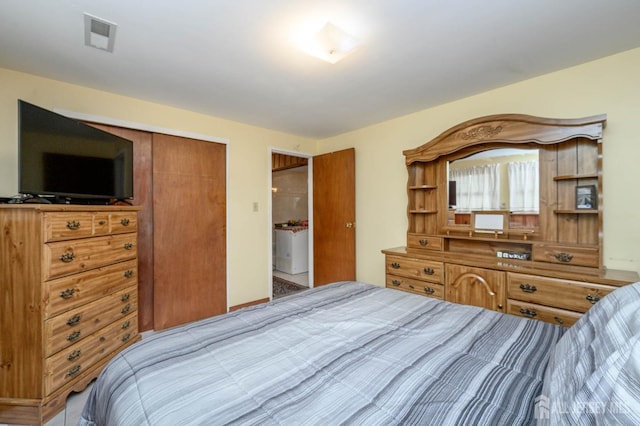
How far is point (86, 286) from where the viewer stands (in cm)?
181

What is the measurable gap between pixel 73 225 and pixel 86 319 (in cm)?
65

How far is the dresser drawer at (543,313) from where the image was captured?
1.76m

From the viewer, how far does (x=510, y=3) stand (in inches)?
56.4

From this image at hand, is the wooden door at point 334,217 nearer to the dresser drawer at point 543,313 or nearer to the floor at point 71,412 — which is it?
the dresser drawer at point 543,313

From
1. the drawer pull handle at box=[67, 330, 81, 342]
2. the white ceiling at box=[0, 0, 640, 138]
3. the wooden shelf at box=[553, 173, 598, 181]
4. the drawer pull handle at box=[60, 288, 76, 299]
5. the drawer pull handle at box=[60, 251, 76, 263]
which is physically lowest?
the drawer pull handle at box=[67, 330, 81, 342]

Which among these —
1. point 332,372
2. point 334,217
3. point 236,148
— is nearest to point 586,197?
point 332,372

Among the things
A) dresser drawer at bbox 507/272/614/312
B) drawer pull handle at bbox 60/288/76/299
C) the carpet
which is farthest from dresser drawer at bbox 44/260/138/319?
dresser drawer at bbox 507/272/614/312

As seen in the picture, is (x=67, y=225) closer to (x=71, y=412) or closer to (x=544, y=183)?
(x=71, y=412)

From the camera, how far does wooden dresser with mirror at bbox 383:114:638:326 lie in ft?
6.14

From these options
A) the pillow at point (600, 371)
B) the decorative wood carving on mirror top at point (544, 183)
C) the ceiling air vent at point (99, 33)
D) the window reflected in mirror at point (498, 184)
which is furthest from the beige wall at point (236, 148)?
the pillow at point (600, 371)

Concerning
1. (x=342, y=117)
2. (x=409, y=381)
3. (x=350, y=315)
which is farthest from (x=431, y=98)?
(x=409, y=381)

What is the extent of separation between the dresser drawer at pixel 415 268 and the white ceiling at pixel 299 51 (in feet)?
5.33

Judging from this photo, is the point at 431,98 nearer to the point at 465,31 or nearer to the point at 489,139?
the point at 489,139

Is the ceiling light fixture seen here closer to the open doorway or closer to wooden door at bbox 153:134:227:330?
wooden door at bbox 153:134:227:330
